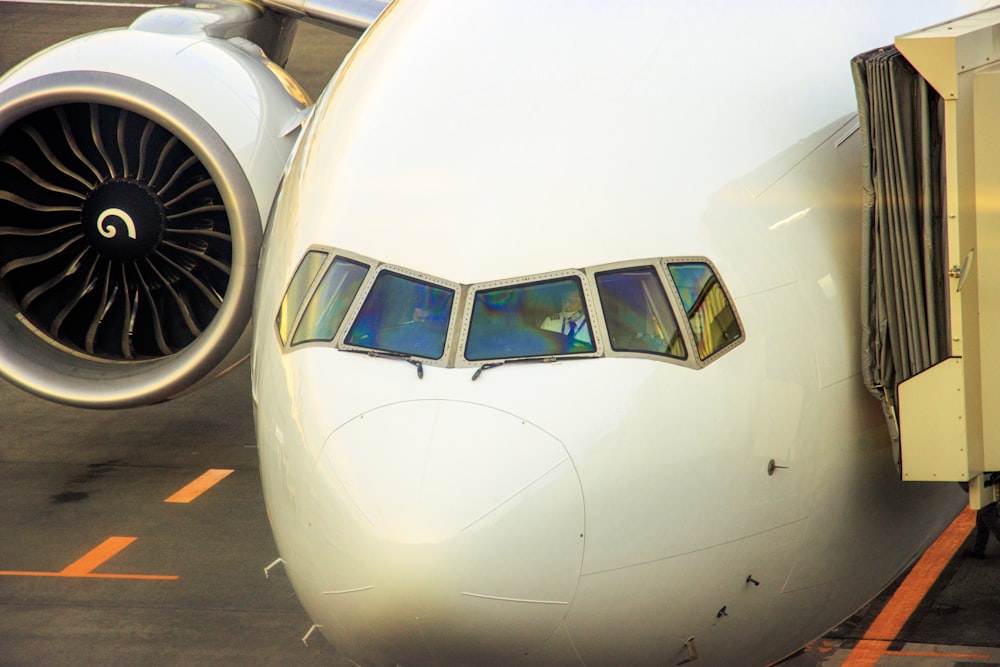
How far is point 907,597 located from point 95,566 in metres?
6.10

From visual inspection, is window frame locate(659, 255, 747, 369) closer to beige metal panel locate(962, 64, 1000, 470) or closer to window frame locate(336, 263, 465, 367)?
window frame locate(336, 263, 465, 367)

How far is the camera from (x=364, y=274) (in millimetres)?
6344

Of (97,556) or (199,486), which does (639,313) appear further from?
(199,486)

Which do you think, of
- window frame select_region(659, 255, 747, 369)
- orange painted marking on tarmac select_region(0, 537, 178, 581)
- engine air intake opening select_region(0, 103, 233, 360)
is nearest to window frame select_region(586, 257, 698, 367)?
window frame select_region(659, 255, 747, 369)

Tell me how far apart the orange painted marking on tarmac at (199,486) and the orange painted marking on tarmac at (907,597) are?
19.4 ft

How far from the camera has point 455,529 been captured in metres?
5.53

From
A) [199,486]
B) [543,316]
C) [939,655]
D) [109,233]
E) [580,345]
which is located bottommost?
[939,655]

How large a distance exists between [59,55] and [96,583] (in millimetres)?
3878

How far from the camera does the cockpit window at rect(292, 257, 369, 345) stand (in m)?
6.31

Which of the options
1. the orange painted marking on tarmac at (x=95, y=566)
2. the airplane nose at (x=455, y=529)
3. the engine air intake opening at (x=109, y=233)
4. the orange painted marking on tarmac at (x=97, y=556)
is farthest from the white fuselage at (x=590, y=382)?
the orange painted marking on tarmac at (x=97, y=556)

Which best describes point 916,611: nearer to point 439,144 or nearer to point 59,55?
point 439,144

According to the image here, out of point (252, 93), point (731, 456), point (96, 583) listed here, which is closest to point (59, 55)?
point (252, 93)

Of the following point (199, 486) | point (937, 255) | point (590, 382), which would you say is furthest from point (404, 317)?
point (199, 486)

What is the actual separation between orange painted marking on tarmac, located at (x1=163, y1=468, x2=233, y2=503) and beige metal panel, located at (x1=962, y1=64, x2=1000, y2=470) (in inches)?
309
